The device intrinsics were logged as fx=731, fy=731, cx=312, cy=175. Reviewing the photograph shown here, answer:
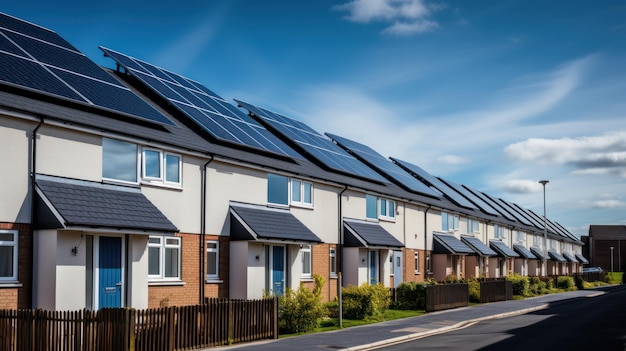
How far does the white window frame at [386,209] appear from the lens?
36.9 metres

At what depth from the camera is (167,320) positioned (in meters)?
17.0

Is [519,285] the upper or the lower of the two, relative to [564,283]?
upper

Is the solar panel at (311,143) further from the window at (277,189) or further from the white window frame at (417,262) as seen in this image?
the white window frame at (417,262)

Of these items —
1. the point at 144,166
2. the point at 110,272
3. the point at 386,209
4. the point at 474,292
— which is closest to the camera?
the point at 110,272

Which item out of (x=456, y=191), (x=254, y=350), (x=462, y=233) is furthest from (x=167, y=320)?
(x=456, y=191)

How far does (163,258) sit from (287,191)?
7.60 meters

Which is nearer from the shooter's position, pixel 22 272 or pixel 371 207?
pixel 22 272

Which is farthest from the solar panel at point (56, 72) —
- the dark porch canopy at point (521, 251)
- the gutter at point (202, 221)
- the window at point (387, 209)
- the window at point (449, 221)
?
the dark porch canopy at point (521, 251)

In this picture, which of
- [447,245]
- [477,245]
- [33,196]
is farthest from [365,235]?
[477,245]

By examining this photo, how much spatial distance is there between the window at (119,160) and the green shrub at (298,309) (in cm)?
590

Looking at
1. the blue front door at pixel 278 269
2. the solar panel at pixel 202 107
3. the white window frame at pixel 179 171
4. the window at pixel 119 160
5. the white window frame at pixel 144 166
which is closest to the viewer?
the window at pixel 119 160

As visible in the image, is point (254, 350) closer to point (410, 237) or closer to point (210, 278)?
point (210, 278)

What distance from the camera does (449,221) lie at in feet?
158

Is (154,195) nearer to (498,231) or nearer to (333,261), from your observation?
(333,261)
